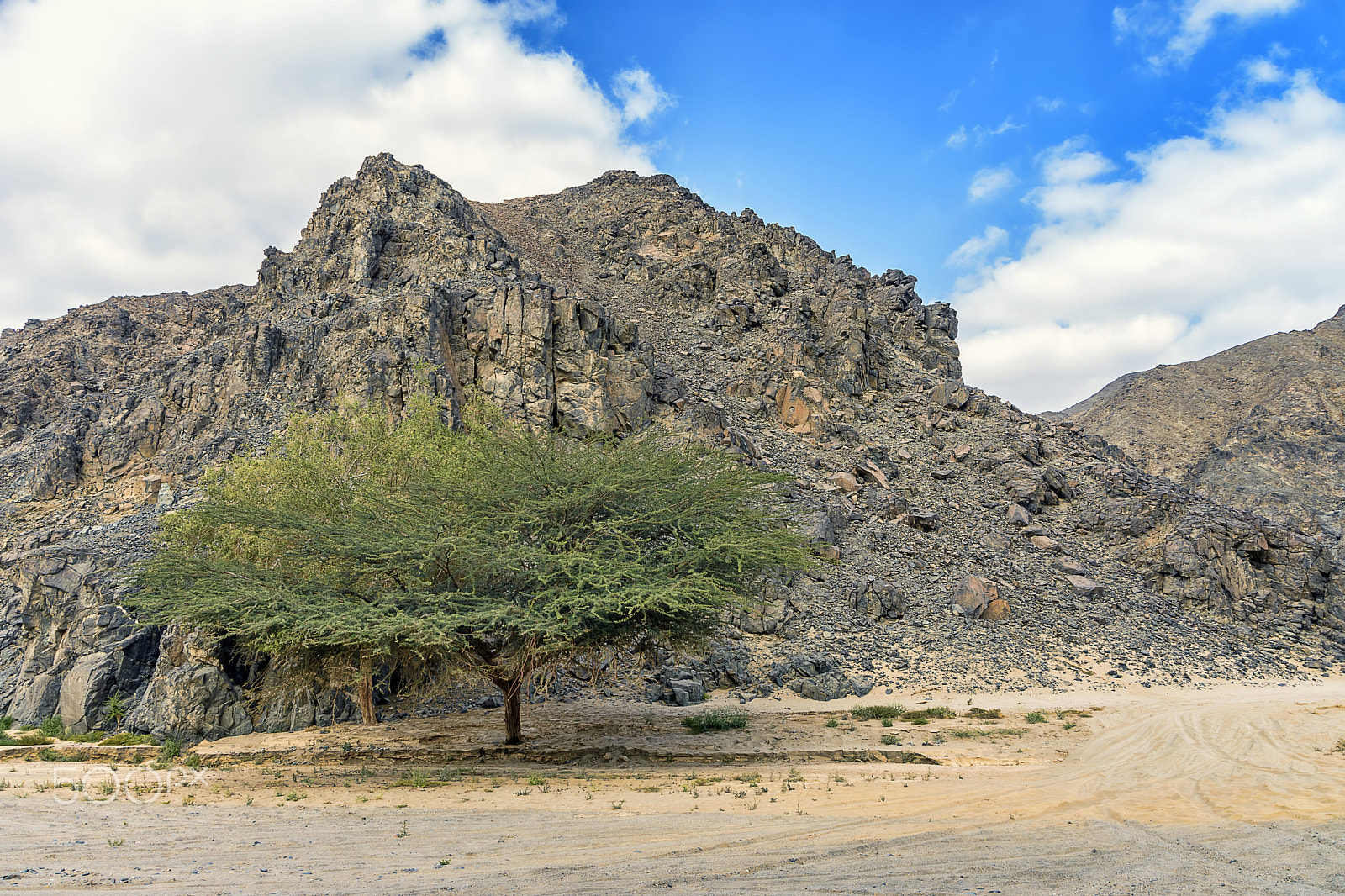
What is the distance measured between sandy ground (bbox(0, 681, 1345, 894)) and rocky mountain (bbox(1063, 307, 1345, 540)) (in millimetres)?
50469

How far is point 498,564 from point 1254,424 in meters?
81.4

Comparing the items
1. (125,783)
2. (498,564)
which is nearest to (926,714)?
(498,564)

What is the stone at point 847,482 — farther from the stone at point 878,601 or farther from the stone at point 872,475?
the stone at point 878,601

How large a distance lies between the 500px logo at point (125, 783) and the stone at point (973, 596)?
25284 millimetres

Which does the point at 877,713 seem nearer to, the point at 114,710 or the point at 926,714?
the point at 926,714

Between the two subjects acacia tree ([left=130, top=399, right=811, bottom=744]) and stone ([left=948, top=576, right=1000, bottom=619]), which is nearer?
acacia tree ([left=130, top=399, right=811, bottom=744])

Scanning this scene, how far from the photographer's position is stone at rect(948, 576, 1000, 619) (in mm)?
26391

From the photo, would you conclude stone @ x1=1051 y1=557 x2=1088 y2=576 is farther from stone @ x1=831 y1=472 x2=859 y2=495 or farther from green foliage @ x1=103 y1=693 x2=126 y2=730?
green foliage @ x1=103 y1=693 x2=126 y2=730

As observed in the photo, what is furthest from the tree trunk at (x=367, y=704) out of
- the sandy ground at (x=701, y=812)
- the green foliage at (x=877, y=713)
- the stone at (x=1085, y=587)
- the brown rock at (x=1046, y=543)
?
the brown rock at (x=1046, y=543)

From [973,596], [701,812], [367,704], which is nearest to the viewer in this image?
[701,812]

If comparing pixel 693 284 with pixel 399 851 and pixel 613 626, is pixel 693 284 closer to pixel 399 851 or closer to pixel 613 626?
pixel 613 626

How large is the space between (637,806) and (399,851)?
11.6 ft

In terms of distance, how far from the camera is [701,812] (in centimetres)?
959

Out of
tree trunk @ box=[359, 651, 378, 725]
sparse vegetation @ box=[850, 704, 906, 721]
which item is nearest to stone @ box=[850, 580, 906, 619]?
sparse vegetation @ box=[850, 704, 906, 721]
